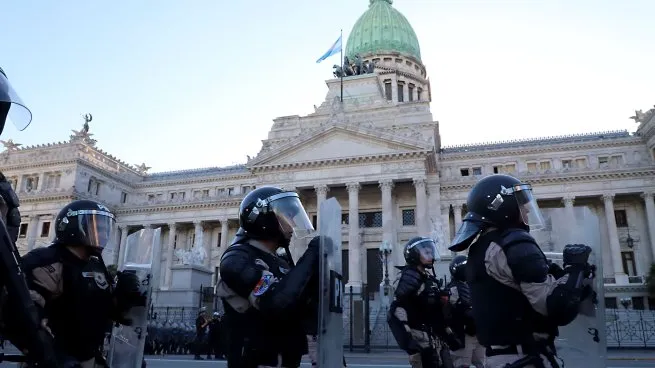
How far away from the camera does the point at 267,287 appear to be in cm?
326

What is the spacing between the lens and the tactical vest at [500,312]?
346cm

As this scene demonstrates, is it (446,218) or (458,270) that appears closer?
(458,270)

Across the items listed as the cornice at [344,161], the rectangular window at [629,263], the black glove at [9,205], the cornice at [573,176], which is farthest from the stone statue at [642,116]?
the black glove at [9,205]

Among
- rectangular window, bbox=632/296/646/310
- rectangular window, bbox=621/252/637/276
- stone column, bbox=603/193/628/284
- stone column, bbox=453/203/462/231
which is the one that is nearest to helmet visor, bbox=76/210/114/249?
rectangular window, bbox=632/296/646/310

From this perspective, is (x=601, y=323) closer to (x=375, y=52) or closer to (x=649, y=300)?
(x=649, y=300)

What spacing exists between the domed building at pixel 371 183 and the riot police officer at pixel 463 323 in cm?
2058

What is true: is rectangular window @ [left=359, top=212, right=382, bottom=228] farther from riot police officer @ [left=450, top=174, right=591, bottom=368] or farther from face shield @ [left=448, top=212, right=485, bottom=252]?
riot police officer @ [left=450, top=174, right=591, bottom=368]

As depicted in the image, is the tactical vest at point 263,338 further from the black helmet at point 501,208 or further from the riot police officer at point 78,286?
the black helmet at point 501,208

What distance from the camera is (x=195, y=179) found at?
51.7 m

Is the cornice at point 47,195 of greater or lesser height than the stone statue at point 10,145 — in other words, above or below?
below

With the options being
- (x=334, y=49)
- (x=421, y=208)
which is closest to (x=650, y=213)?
(x=421, y=208)

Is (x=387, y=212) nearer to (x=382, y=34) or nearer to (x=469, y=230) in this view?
(x=469, y=230)

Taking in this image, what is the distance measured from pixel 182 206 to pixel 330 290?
46624 millimetres

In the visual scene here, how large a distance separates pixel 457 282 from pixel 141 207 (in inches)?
1841
